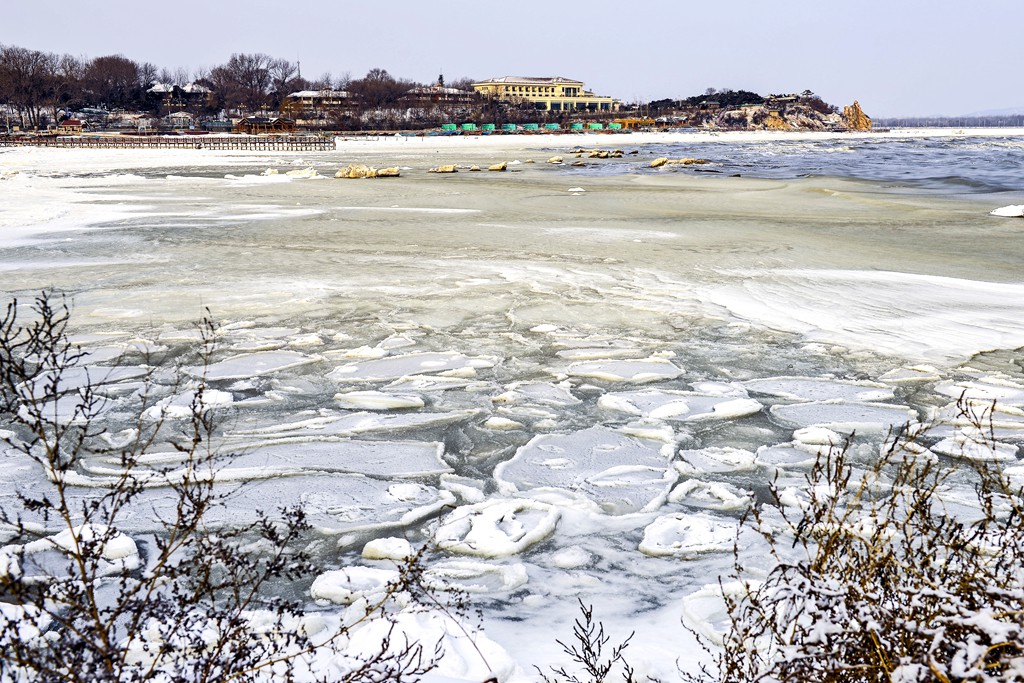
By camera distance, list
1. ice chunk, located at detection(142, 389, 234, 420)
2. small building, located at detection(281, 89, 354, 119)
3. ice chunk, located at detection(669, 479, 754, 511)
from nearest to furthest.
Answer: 1. ice chunk, located at detection(669, 479, 754, 511)
2. ice chunk, located at detection(142, 389, 234, 420)
3. small building, located at detection(281, 89, 354, 119)

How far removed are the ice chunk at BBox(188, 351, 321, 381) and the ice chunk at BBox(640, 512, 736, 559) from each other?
3064 mm

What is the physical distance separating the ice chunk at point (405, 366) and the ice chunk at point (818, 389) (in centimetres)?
177

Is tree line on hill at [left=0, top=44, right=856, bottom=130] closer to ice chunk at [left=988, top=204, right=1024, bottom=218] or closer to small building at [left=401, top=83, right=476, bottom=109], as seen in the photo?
small building at [left=401, top=83, right=476, bottom=109]

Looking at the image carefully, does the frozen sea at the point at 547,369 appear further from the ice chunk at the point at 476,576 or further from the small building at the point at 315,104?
the small building at the point at 315,104

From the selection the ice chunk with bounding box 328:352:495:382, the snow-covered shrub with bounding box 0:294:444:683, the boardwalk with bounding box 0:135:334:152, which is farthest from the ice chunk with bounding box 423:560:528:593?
the boardwalk with bounding box 0:135:334:152

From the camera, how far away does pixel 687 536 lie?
342cm

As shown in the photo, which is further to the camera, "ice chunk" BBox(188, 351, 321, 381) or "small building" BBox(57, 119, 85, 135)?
"small building" BBox(57, 119, 85, 135)

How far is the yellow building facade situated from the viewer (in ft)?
543

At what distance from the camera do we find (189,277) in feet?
29.4

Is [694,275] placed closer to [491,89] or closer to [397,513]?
[397,513]

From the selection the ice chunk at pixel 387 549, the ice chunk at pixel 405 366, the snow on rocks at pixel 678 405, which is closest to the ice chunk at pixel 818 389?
the snow on rocks at pixel 678 405

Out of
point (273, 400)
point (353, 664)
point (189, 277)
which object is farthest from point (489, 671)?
point (189, 277)

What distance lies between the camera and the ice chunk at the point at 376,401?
16.4 ft

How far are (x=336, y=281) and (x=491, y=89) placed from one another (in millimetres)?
158919
